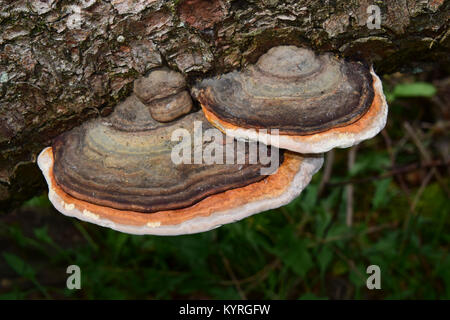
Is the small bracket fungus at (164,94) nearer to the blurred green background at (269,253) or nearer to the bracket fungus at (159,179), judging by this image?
the bracket fungus at (159,179)

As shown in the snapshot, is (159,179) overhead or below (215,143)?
below

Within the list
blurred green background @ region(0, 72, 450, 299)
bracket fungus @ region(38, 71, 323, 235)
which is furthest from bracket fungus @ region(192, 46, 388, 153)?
blurred green background @ region(0, 72, 450, 299)

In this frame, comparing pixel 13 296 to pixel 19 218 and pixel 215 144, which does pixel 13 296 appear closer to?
pixel 19 218

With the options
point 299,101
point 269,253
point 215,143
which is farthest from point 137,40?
point 269,253

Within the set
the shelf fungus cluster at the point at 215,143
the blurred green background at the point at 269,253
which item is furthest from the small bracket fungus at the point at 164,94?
the blurred green background at the point at 269,253

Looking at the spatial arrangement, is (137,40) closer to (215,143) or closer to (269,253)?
(215,143)

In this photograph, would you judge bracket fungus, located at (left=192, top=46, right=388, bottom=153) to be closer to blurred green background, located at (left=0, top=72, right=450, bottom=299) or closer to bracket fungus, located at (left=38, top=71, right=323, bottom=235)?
bracket fungus, located at (left=38, top=71, right=323, bottom=235)

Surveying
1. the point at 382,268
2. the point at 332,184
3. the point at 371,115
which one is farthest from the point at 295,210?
the point at 371,115
